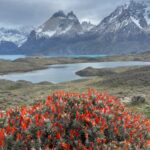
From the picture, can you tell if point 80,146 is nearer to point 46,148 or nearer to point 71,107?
point 46,148

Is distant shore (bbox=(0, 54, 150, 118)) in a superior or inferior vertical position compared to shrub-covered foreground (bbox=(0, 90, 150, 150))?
inferior

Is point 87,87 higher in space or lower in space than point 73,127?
lower

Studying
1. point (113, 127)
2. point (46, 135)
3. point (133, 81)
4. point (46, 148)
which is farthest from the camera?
point (133, 81)

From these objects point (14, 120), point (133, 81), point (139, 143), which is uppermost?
point (14, 120)

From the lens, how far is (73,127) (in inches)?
325

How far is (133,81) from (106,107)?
59.1 m

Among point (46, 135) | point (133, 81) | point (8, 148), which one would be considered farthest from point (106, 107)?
point (133, 81)

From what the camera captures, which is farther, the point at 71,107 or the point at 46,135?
the point at 71,107

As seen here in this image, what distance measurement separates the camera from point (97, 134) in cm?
787

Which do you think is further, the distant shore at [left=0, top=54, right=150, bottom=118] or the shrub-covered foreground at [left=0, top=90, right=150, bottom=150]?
the distant shore at [left=0, top=54, right=150, bottom=118]

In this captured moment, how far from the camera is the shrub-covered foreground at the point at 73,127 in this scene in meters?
7.58

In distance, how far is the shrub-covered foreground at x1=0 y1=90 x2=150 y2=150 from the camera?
758cm

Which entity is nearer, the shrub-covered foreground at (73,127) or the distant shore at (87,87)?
the shrub-covered foreground at (73,127)

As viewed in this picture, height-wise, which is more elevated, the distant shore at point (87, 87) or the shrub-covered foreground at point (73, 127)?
the shrub-covered foreground at point (73, 127)
